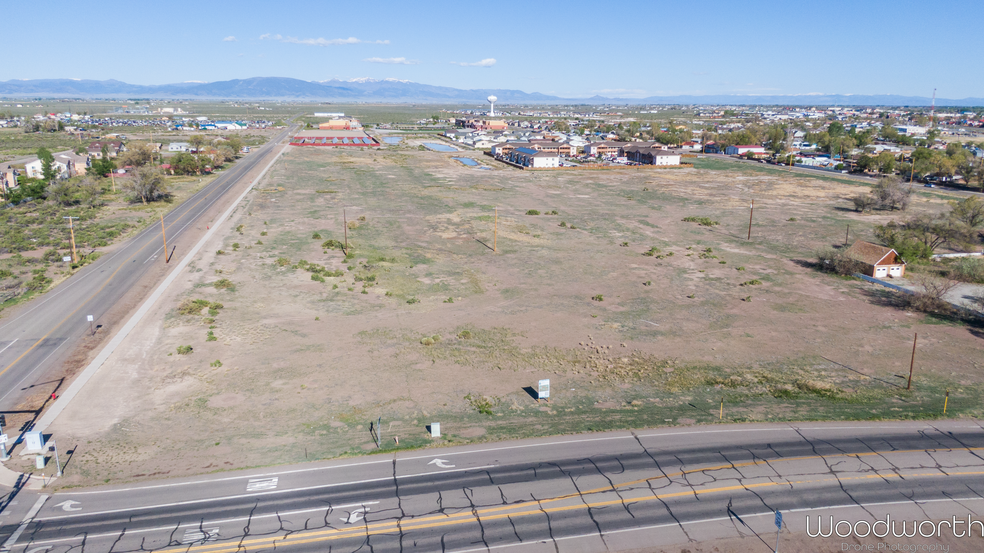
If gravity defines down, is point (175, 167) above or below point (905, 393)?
above

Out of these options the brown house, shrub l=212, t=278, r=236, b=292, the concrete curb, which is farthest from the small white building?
shrub l=212, t=278, r=236, b=292

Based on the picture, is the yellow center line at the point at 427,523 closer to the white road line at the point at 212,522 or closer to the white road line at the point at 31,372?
the white road line at the point at 212,522

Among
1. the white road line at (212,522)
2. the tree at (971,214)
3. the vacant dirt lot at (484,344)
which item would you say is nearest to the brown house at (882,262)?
the vacant dirt lot at (484,344)

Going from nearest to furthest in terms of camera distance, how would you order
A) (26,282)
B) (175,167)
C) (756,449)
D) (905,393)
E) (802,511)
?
(802,511) → (756,449) → (905,393) → (26,282) → (175,167)

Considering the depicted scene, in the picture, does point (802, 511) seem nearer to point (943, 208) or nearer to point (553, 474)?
point (553, 474)

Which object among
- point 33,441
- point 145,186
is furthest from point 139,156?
point 33,441

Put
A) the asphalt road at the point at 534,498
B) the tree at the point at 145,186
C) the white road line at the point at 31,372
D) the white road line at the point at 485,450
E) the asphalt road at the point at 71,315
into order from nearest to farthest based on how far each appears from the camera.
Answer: the asphalt road at the point at 534,498, the white road line at the point at 485,450, the white road line at the point at 31,372, the asphalt road at the point at 71,315, the tree at the point at 145,186

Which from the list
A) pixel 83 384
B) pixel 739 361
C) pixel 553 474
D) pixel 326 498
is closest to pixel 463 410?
pixel 553 474
